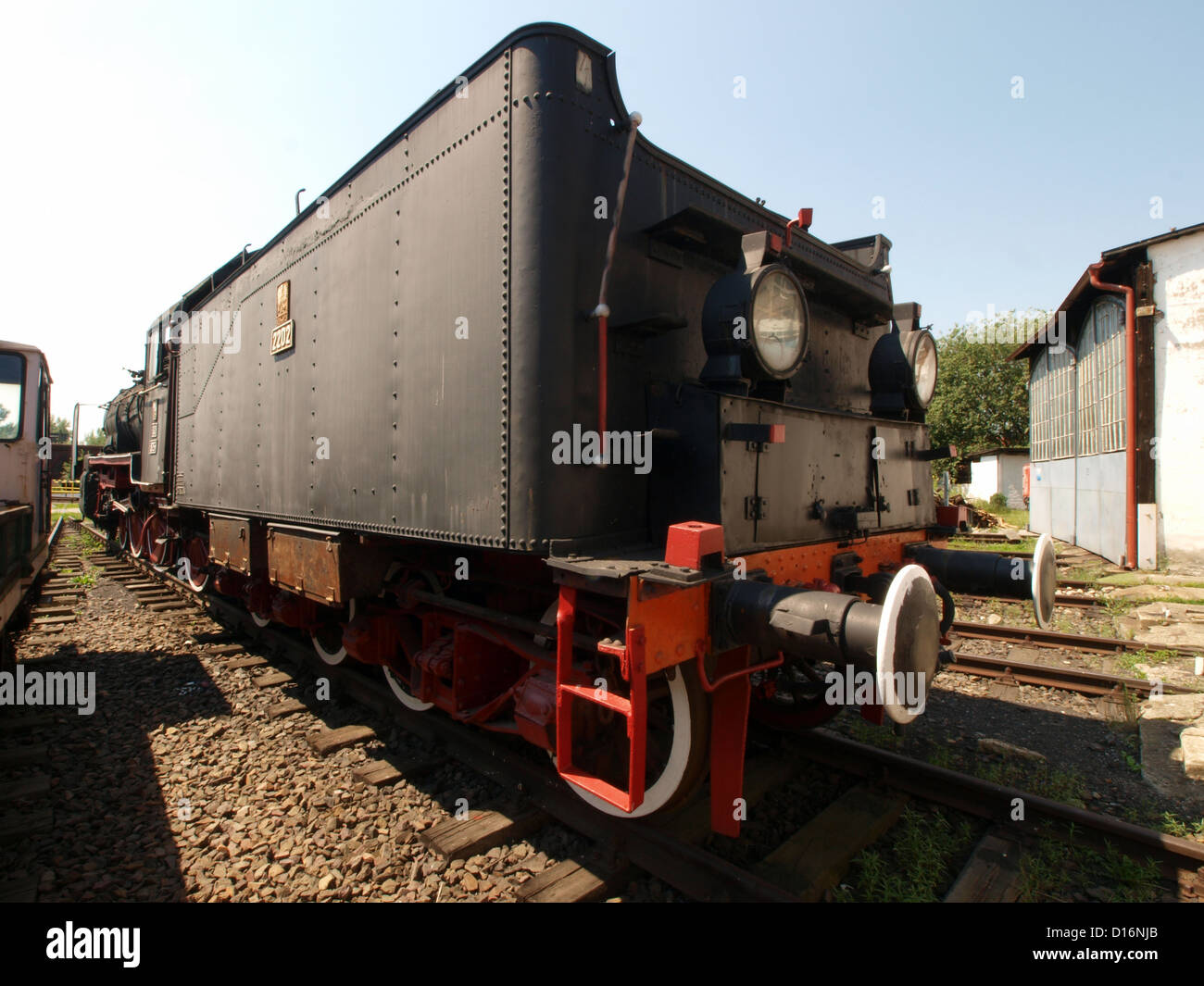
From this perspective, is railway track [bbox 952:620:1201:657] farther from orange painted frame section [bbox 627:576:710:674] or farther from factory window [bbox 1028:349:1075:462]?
factory window [bbox 1028:349:1075:462]

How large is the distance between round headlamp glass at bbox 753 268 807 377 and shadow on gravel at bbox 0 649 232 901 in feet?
11.5

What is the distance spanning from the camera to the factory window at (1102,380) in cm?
1312

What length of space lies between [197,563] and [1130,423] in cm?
1477

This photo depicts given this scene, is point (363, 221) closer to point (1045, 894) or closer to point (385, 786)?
point (385, 786)

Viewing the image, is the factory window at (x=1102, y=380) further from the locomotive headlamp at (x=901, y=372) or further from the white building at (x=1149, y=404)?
the locomotive headlamp at (x=901, y=372)

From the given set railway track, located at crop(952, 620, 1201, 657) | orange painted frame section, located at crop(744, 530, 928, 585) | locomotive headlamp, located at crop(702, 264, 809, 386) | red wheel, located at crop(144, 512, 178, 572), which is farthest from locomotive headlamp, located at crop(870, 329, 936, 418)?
red wheel, located at crop(144, 512, 178, 572)

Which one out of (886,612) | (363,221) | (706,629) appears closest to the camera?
(886,612)

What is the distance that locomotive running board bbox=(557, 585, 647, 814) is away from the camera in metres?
2.39

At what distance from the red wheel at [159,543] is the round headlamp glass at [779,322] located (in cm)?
850

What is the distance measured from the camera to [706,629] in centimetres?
271

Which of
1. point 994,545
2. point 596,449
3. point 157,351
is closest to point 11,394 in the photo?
point 157,351

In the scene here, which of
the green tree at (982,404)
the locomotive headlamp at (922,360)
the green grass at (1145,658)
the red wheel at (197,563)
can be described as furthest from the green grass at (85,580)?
the green tree at (982,404)

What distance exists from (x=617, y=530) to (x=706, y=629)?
0.66 m

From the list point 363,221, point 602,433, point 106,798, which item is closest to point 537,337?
point 602,433
